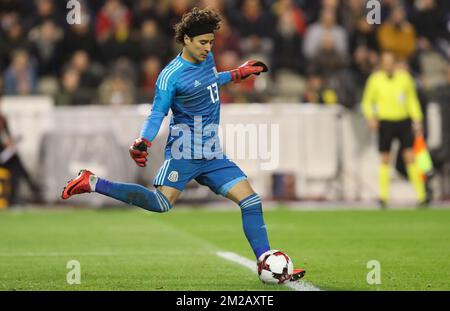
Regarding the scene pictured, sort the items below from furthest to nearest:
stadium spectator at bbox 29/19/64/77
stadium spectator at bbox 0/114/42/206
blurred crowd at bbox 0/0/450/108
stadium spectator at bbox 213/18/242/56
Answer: stadium spectator at bbox 29/19/64/77 < stadium spectator at bbox 213/18/242/56 < blurred crowd at bbox 0/0/450/108 < stadium spectator at bbox 0/114/42/206

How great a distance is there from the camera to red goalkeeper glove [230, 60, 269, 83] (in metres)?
10.2

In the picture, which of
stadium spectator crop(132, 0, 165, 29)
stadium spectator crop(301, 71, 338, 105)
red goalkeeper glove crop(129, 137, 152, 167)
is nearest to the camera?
red goalkeeper glove crop(129, 137, 152, 167)

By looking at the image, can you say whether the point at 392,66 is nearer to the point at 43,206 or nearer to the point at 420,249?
the point at 43,206

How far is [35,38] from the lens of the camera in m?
22.5

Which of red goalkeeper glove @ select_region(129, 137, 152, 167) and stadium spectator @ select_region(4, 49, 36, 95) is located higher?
A: stadium spectator @ select_region(4, 49, 36, 95)

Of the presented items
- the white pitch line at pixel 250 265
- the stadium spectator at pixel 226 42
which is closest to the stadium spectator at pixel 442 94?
the stadium spectator at pixel 226 42

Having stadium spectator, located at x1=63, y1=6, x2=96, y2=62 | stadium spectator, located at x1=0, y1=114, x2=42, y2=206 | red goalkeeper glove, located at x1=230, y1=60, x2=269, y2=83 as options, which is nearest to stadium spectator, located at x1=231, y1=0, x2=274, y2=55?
stadium spectator, located at x1=63, y1=6, x2=96, y2=62

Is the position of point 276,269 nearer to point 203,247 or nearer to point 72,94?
point 203,247

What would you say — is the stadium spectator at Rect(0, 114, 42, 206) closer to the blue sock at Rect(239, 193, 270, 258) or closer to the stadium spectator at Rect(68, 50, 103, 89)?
the stadium spectator at Rect(68, 50, 103, 89)

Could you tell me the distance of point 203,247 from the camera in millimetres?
12766

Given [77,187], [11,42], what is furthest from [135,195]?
[11,42]

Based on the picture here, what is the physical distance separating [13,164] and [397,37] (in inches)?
292

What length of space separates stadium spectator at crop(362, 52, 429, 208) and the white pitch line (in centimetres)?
786
